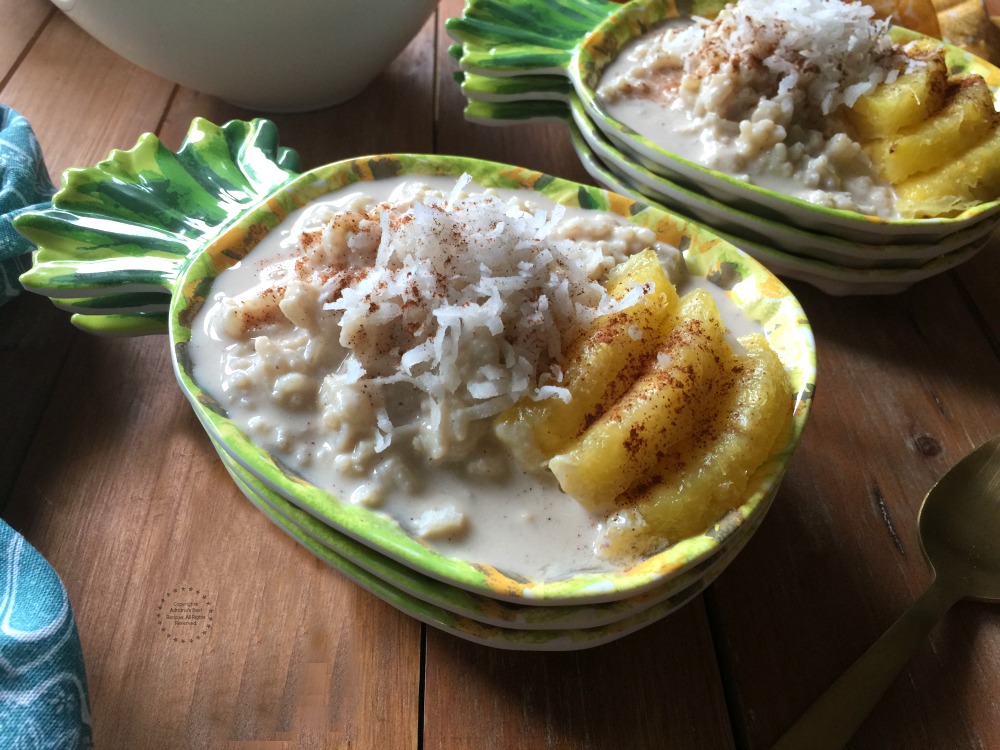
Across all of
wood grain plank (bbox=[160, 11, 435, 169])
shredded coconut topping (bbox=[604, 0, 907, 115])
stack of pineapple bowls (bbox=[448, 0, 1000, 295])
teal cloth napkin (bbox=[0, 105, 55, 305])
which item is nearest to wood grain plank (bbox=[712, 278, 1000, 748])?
stack of pineapple bowls (bbox=[448, 0, 1000, 295])

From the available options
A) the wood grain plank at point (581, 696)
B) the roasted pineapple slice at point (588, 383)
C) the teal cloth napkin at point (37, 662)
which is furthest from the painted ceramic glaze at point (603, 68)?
the teal cloth napkin at point (37, 662)

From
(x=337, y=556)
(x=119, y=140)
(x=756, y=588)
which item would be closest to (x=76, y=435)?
(x=337, y=556)

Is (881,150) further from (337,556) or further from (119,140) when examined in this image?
(119,140)

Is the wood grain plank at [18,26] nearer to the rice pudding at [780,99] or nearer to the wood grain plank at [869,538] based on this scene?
the rice pudding at [780,99]

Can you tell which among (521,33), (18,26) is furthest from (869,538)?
(18,26)

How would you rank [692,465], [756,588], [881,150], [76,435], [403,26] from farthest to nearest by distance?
1. [403,26]
2. [881,150]
3. [76,435]
4. [756,588]
5. [692,465]

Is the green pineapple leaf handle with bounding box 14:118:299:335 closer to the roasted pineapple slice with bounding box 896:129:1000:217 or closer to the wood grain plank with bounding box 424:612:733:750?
the wood grain plank with bounding box 424:612:733:750
